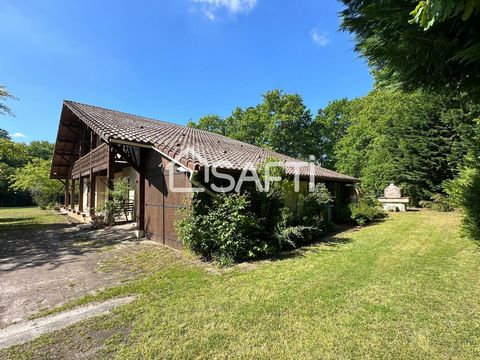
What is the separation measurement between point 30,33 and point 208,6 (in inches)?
246

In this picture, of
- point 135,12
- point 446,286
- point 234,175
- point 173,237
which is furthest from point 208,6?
point 446,286

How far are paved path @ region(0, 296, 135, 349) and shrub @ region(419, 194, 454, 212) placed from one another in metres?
18.7

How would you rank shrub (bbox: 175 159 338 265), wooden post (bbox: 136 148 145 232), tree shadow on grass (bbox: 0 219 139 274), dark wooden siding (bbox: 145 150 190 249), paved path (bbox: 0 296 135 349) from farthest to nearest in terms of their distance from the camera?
wooden post (bbox: 136 148 145 232)
dark wooden siding (bbox: 145 150 190 249)
tree shadow on grass (bbox: 0 219 139 274)
shrub (bbox: 175 159 338 265)
paved path (bbox: 0 296 135 349)

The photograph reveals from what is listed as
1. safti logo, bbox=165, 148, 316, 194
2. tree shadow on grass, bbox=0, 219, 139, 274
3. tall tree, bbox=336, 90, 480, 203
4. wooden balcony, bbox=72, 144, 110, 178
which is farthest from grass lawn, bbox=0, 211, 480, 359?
tall tree, bbox=336, 90, 480, 203

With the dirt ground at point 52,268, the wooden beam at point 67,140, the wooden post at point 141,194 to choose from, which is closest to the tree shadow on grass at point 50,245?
the dirt ground at point 52,268

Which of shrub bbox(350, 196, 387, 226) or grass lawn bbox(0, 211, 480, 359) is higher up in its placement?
shrub bbox(350, 196, 387, 226)

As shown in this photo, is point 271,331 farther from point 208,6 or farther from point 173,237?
point 208,6

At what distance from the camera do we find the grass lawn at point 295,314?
9.36 feet

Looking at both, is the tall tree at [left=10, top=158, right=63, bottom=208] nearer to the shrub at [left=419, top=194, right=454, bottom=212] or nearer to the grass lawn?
the grass lawn

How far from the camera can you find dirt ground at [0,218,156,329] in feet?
14.3

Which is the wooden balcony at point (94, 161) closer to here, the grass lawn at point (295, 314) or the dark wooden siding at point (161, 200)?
the dark wooden siding at point (161, 200)

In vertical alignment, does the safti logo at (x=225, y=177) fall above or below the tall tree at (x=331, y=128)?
below

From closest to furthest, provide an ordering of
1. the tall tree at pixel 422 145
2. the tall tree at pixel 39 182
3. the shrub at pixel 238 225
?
the shrub at pixel 238 225, the tall tree at pixel 422 145, the tall tree at pixel 39 182

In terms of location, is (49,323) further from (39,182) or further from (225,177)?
(39,182)
